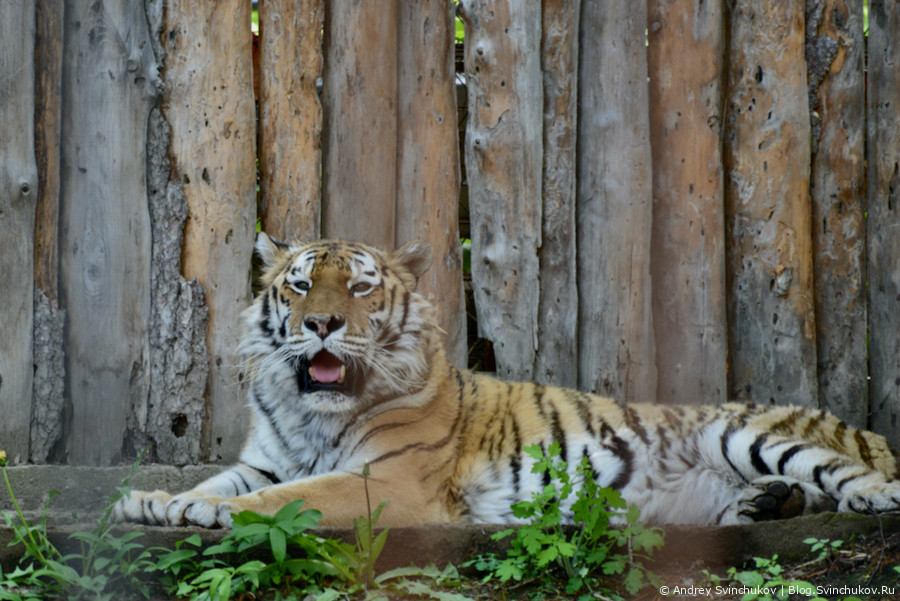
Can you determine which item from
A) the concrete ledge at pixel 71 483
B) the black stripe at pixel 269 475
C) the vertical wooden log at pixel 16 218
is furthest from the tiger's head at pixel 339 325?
the vertical wooden log at pixel 16 218

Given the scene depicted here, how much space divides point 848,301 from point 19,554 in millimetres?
3950

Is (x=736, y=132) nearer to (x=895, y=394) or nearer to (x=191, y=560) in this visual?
(x=895, y=394)

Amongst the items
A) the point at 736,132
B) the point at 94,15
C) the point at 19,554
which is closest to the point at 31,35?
the point at 94,15

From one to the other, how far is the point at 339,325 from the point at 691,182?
6.56 ft

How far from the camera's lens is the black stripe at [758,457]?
4.22 meters

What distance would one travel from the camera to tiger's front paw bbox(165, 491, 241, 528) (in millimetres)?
3572

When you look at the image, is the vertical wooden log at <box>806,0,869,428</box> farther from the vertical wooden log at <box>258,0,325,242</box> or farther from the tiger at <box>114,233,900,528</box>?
the vertical wooden log at <box>258,0,325,242</box>

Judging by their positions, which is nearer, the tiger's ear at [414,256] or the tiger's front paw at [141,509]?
the tiger's front paw at [141,509]

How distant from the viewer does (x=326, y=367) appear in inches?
165

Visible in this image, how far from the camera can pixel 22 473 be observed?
174 inches

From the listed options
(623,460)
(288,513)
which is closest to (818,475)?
(623,460)

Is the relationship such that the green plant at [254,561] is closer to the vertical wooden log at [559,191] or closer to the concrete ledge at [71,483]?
the concrete ledge at [71,483]

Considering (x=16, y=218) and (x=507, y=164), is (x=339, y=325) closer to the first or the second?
(x=507, y=164)

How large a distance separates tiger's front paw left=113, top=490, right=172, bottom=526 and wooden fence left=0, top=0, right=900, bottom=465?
0.99m
